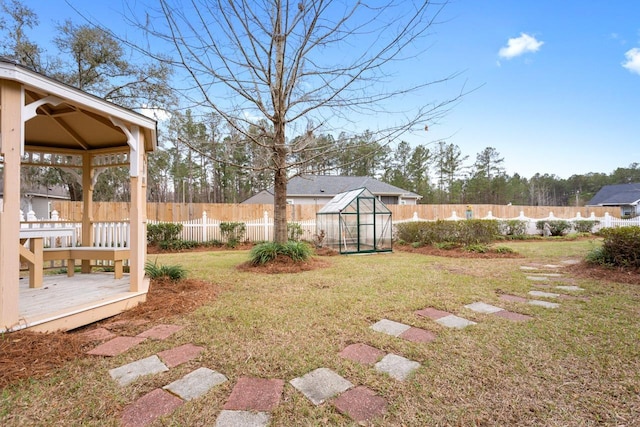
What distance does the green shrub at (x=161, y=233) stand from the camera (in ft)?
37.5

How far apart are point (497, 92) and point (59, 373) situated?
13.8 metres

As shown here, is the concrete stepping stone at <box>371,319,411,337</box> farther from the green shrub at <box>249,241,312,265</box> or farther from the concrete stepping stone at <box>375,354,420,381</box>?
the green shrub at <box>249,241,312,265</box>

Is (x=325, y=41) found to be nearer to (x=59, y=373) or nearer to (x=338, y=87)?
(x=338, y=87)

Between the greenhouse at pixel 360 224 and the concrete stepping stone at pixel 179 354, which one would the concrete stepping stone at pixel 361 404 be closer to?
the concrete stepping stone at pixel 179 354

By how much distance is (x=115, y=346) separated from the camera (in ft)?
8.87

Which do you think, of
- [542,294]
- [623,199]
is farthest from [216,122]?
[623,199]

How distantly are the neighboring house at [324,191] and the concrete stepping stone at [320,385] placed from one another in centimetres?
1903

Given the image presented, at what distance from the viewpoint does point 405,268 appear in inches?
265

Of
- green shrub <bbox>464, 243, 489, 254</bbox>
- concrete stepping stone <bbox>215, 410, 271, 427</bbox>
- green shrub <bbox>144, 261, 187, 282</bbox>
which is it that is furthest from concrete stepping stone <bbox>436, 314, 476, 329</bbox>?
green shrub <bbox>464, 243, 489, 254</bbox>

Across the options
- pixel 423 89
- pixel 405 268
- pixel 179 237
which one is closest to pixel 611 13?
pixel 423 89

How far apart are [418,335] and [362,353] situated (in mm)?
742

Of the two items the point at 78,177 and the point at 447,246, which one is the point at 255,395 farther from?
the point at 447,246

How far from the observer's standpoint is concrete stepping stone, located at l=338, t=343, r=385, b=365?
2.41m

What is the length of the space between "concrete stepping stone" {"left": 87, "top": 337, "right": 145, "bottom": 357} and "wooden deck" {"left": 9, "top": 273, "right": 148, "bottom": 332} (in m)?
0.64
